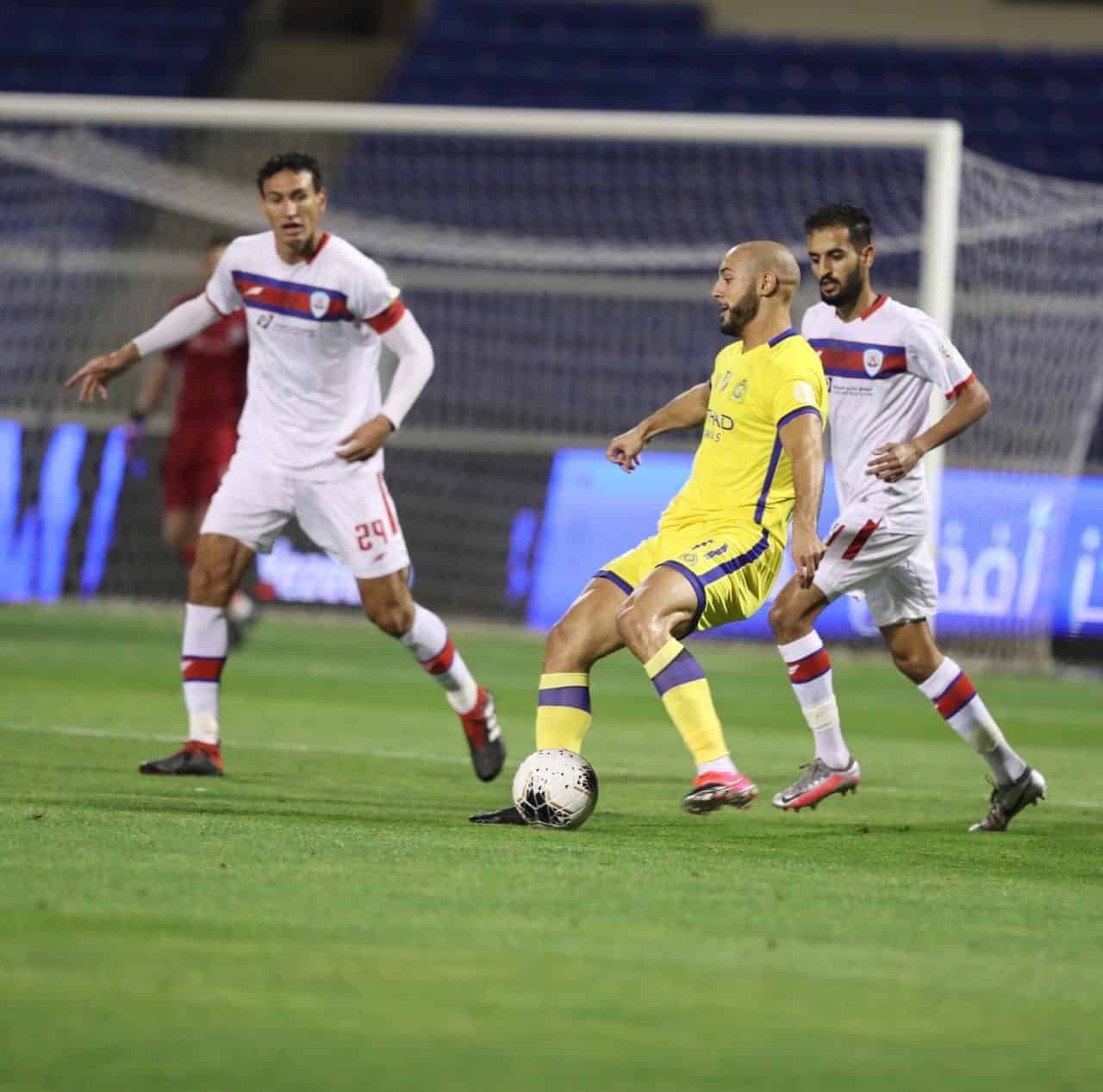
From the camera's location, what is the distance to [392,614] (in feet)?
26.7

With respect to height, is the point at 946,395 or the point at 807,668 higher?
the point at 946,395

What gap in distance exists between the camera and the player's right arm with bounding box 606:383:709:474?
7090 millimetres

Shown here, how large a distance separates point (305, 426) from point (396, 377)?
42 cm

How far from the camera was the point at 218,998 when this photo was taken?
155 inches

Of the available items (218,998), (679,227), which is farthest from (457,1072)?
(679,227)

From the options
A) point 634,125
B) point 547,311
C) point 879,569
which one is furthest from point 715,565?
point 547,311

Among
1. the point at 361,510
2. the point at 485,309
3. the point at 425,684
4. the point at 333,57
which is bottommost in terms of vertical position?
the point at 425,684

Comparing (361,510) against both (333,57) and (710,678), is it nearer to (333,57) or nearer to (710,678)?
(710,678)

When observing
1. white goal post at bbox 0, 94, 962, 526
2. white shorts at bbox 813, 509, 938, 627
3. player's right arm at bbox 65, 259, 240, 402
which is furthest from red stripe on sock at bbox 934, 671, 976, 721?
white goal post at bbox 0, 94, 962, 526

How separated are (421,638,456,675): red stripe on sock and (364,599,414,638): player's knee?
161mm

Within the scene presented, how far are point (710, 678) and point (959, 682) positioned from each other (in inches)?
243

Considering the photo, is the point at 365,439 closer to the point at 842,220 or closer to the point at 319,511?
the point at 319,511

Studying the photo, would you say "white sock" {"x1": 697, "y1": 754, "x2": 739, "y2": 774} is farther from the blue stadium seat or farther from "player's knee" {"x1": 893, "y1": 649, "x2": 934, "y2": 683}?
the blue stadium seat

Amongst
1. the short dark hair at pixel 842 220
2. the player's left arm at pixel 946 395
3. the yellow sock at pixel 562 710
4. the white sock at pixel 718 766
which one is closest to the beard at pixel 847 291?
the short dark hair at pixel 842 220
